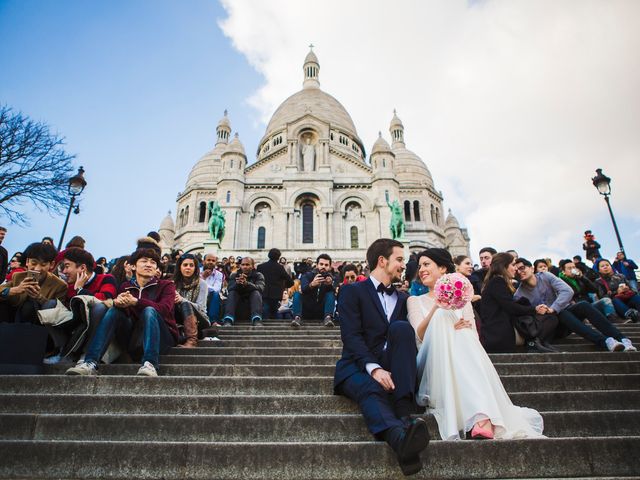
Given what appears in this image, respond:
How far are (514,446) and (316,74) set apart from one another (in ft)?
168

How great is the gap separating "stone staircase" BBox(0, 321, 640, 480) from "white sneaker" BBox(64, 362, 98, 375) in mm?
70

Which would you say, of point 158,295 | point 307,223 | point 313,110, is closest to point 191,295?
point 158,295

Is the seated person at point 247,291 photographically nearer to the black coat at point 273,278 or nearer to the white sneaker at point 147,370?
the black coat at point 273,278

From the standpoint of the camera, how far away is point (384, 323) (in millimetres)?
3525

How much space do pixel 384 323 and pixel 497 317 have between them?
2.48 metres

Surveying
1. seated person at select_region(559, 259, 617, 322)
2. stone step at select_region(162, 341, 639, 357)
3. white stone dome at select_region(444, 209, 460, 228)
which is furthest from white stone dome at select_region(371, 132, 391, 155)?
stone step at select_region(162, 341, 639, 357)

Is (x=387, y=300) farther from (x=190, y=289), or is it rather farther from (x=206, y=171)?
(x=206, y=171)

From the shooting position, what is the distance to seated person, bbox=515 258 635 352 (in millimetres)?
5516

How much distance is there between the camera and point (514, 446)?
280 cm

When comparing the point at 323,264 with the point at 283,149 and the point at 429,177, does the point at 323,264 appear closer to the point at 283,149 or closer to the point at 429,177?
the point at 283,149

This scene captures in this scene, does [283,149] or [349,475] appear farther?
[283,149]

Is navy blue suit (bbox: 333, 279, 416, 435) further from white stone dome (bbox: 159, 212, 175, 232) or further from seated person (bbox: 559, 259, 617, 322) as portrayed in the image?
white stone dome (bbox: 159, 212, 175, 232)

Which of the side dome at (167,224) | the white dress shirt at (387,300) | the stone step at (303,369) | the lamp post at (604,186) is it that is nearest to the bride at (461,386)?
the white dress shirt at (387,300)

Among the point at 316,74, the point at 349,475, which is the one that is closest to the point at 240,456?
the point at 349,475
